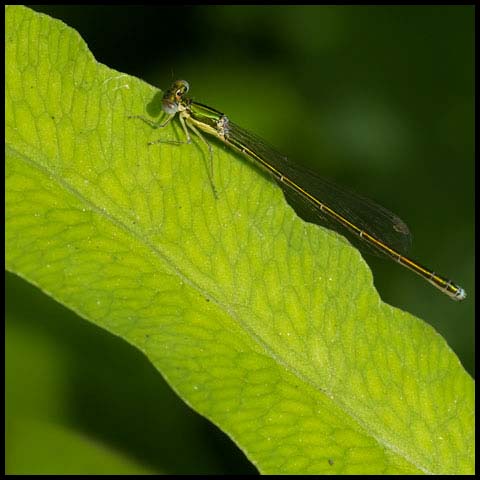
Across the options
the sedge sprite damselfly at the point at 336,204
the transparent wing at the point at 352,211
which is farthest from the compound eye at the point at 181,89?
the transparent wing at the point at 352,211

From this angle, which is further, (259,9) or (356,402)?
(259,9)

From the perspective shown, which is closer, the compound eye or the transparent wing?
the compound eye

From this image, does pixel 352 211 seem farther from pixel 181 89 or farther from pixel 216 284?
pixel 216 284

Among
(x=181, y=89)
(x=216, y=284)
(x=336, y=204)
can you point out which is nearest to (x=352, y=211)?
(x=336, y=204)

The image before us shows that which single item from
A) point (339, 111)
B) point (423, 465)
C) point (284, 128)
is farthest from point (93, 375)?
point (339, 111)

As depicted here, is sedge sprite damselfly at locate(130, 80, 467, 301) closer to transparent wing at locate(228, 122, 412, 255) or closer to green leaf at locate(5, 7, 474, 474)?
transparent wing at locate(228, 122, 412, 255)

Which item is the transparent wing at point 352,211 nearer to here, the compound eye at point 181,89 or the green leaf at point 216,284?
the compound eye at point 181,89

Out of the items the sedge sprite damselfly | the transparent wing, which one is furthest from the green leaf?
the transparent wing

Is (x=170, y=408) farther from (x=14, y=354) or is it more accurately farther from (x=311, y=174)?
(x=311, y=174)
